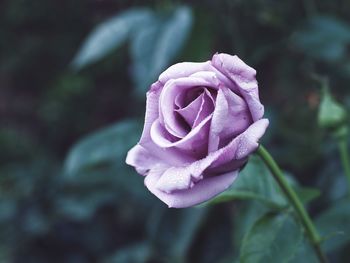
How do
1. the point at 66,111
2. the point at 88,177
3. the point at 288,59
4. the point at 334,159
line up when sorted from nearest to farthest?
the point at 334,159, the point at 288,59, the point at 88,177, the point at 66,111

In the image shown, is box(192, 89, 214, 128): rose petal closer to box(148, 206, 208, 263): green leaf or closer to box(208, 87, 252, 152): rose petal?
box(208, 87, 252, 152): rose petal

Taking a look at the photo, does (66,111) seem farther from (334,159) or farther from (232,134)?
(232,134)

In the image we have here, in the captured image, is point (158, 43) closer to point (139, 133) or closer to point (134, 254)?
point (139, 133)

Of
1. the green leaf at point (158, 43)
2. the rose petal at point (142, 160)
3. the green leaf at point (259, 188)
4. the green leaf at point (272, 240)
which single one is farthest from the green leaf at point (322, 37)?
the rose petal at point (142, 160)

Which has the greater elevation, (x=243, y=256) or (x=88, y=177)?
(x=243, y=256)

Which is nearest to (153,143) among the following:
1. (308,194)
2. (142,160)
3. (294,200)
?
(142,160)

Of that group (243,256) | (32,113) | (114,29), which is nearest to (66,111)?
(32,113)
